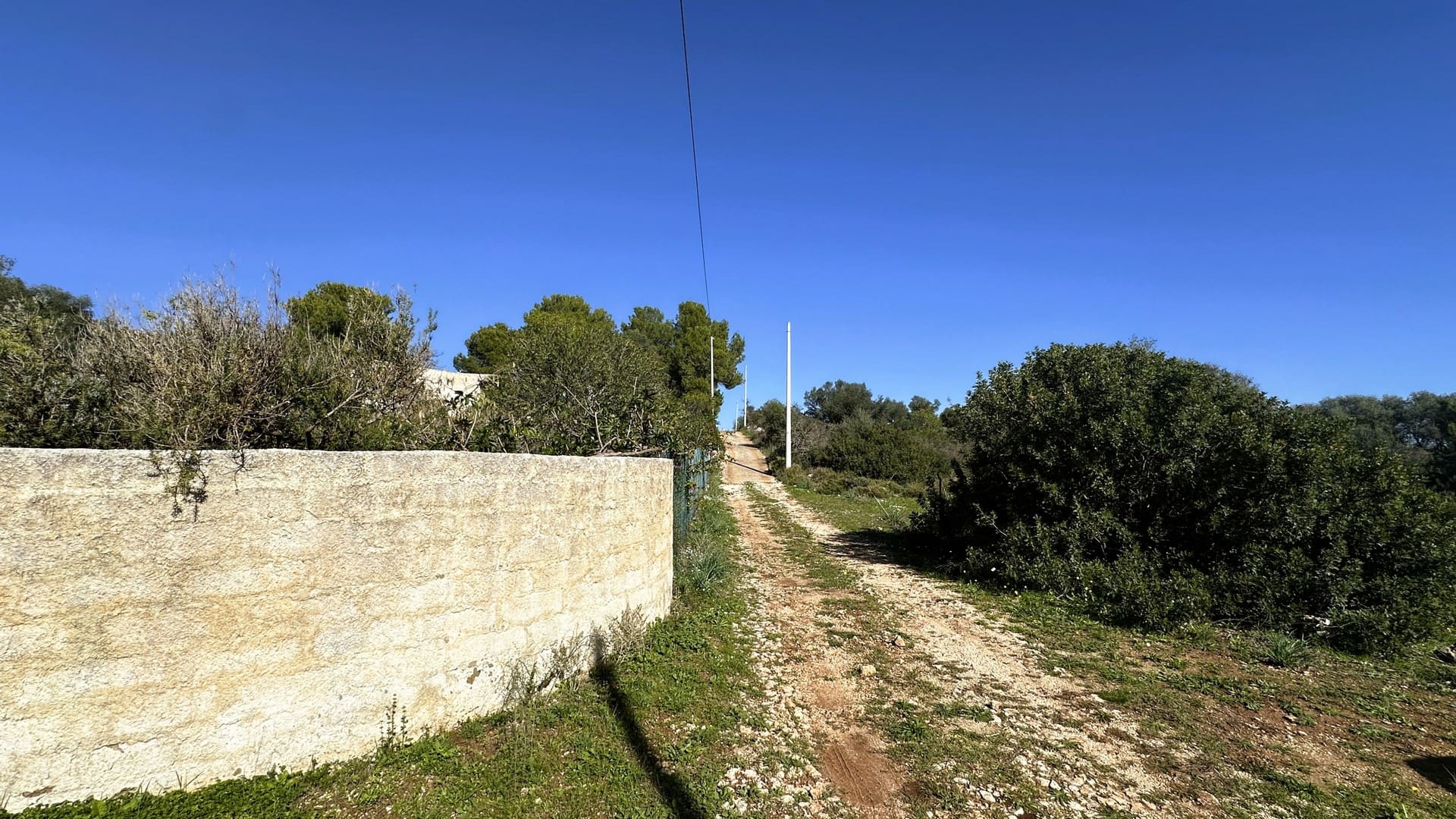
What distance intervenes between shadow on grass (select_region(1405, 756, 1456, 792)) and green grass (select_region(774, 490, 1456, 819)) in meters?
0.01

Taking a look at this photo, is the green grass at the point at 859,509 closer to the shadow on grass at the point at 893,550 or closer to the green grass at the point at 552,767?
the shadow on grass at the point at 893,550

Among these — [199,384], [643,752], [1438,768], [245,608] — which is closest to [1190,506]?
[1438,768]

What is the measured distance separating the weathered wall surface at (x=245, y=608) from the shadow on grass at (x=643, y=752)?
0.84 metres

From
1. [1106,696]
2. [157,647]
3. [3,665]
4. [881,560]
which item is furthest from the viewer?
[881,560]

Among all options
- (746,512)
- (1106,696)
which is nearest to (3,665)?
(1106,696)

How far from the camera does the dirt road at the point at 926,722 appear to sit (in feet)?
11.2

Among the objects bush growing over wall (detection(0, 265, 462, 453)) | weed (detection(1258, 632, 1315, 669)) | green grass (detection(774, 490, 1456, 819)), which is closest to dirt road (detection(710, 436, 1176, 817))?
green grass (detection(774, 490, 1456, 819))

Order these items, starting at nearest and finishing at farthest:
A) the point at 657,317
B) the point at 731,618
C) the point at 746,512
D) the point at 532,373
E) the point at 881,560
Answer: the point at 731,618
the point at 881,560
the point at 532,373
the point at 746,512
the point at 657,317

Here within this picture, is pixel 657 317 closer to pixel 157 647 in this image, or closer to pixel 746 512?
pixel 746 512

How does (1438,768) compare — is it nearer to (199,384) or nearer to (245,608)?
(245,608)

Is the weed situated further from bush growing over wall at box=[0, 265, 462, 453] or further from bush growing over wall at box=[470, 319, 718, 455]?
bush growing over wall at box=[0, 265, 462, 453]

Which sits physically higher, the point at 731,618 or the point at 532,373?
the point at 532,373

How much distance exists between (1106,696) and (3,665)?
281 inches

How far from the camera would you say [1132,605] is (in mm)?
6980
